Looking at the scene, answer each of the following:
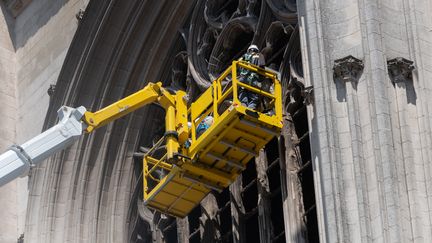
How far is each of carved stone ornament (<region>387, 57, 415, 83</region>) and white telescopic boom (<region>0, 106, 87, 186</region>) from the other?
542 centimetres

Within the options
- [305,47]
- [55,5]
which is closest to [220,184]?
[305,47]

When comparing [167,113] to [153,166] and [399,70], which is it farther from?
[399,70]

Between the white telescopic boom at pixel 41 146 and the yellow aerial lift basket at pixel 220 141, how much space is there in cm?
165

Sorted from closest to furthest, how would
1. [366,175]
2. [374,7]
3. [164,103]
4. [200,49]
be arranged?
1. [366,175]
2. [374,7]
3. [164,103]
4. [200,49]

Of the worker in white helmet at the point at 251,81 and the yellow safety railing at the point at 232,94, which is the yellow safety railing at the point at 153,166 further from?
the worker in white helmet at the point at 251,81

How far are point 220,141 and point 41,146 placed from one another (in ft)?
9.12

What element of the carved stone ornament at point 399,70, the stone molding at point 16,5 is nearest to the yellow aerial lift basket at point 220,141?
the carved stone ornament at point 399,70

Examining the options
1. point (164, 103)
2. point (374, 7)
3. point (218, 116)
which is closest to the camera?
point (374, 7)

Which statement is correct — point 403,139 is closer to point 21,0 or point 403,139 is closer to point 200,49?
point 200,49

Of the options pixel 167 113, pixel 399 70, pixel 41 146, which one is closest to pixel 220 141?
pixel 167 113

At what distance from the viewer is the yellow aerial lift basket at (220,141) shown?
2311cm

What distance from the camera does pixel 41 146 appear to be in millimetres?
23938

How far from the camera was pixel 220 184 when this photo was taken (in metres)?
24.3

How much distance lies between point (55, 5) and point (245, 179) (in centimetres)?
752
